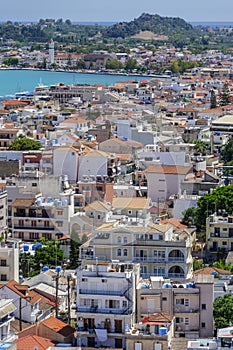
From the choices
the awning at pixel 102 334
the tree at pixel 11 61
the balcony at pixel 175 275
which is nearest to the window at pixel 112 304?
the awning at pixel 102 334

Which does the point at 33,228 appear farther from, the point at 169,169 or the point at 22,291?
the point at 22,291

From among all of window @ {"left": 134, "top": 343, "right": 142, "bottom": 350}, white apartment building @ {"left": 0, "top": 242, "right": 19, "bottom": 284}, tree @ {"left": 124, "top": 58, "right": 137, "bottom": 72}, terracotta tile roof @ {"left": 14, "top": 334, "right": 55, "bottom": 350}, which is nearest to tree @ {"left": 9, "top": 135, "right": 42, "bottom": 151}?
white apartment building @ {"left": 0, "top": 242, "right": 19, "bottom": 284}

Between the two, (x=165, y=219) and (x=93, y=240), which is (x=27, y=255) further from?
(x=165, y=219)

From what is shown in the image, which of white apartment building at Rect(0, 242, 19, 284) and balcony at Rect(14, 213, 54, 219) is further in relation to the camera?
balcony at Rect(14, 213, 54, 219)

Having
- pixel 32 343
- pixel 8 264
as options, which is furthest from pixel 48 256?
pixel 32 343

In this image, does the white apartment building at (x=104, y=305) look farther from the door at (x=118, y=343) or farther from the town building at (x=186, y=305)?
the town building at (x=186, y=305)

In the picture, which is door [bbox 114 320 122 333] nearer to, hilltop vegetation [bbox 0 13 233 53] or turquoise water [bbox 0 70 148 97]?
turquoise water [bbox 0 70 148 97]
